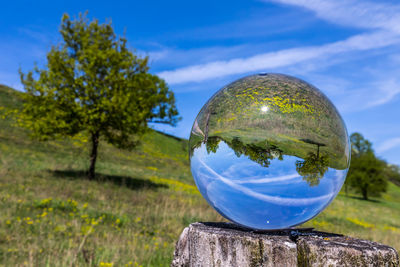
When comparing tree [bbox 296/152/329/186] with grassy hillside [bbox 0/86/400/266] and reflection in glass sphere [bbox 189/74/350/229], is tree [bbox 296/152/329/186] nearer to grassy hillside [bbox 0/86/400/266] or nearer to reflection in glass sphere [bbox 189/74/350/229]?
reflection in glass sphere [bbox 189/74/350/229]

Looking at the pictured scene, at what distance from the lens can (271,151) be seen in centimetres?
212

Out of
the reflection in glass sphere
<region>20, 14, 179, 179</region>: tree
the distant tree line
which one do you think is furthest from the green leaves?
the distant tree line

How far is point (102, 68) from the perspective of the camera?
17031mm

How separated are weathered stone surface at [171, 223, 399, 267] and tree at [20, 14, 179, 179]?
1431 centimetres

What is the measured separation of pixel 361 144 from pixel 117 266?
7177 cm

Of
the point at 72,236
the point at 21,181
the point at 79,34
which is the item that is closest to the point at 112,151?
the point at 79,34

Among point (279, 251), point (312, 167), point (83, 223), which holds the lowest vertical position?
point (83, 223)

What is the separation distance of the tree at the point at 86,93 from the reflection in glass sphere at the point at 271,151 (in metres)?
14.2

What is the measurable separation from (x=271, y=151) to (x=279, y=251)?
751 millimetres

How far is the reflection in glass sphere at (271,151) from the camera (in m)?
2.12

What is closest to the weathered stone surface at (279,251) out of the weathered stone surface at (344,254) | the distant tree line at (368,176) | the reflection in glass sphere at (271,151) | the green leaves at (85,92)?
the weathered stone surface at (344,254)

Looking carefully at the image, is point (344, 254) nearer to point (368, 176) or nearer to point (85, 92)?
point (85, 92)

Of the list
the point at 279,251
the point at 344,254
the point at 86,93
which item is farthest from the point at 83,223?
the point at 86,93

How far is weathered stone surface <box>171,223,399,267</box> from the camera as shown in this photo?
6.86ft
